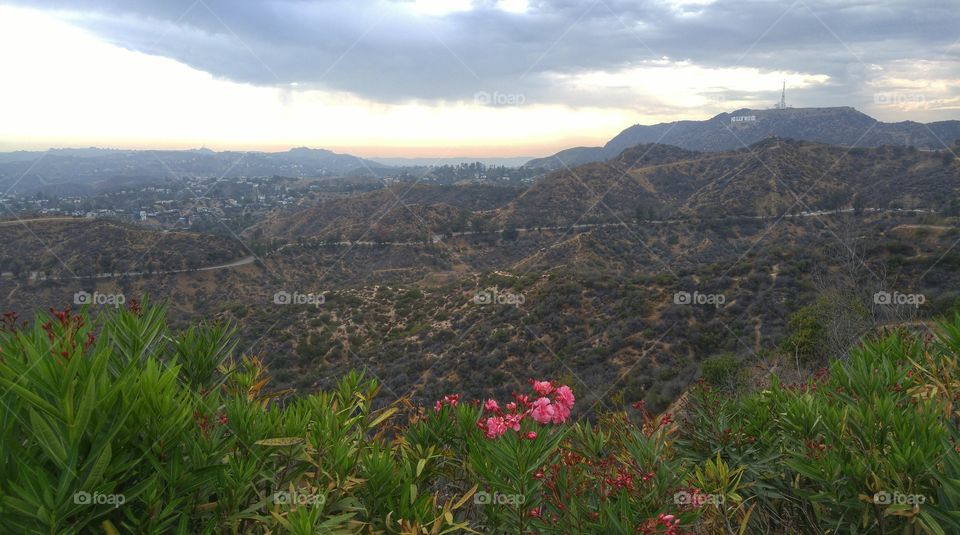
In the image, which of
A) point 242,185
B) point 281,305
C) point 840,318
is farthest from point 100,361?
point 242,185

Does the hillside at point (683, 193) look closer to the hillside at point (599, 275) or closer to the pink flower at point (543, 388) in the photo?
the hillside at point (599, 275)

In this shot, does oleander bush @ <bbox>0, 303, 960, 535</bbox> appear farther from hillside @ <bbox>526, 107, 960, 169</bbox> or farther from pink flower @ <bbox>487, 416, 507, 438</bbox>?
hillside @ <bbox>526, 107, 960, 169</bbox>

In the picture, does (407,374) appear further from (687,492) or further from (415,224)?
(415,224)

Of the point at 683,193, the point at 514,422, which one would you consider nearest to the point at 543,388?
the point at 514,422

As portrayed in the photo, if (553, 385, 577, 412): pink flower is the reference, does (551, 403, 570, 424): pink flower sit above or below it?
below

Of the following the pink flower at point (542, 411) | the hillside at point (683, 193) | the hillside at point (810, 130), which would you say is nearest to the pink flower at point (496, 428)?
the pink flower at point (542, 411)

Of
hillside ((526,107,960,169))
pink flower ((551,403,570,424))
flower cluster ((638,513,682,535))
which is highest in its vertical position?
hillside ((526,107,960,169))

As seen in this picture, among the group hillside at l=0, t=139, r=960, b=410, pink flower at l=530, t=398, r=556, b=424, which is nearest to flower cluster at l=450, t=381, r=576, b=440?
pink flower at l=530, t=398, r=556, b=424
